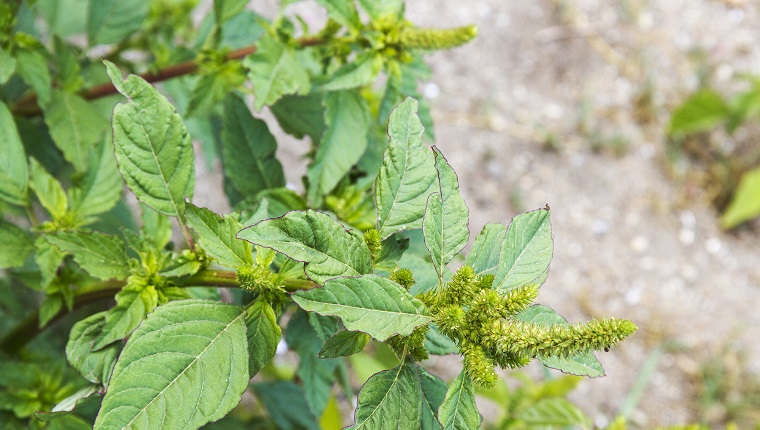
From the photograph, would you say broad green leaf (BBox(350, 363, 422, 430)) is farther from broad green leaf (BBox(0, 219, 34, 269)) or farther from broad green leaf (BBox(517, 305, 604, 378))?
broad green leaf (BBox(0, 219, 34, 269))

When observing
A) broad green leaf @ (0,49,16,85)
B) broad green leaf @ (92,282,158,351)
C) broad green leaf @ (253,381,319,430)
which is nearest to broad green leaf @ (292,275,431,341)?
broad green leaf @ (92,282,158,351)

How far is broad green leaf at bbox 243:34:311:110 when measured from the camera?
1151mm

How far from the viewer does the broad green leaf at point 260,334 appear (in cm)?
85

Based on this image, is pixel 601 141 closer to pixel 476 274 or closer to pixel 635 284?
pixel 635 284

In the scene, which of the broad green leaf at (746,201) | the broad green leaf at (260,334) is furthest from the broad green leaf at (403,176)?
the broad green leaf at (746,201)

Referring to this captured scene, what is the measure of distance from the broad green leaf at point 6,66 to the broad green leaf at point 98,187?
17cm

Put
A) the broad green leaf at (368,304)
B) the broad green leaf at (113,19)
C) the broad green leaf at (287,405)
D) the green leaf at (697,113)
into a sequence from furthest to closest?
the green leaf at (697,113)
the broad green leaf at (287,405)
the broad green leaf at (113,19)
the broad green leaf at (368,304)

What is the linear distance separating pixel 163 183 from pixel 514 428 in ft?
4.68

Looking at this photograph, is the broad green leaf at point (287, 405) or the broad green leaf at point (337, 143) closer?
the broad green leaf at point (337, 143)

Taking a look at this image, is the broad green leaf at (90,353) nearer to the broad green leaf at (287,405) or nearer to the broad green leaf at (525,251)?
the broad green leaf at (525,251)

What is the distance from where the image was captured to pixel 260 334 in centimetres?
86

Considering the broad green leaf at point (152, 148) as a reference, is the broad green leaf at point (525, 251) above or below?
above

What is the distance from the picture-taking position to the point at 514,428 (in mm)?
2053

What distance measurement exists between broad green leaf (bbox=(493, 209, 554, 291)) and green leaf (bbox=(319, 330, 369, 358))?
6.5 inches
